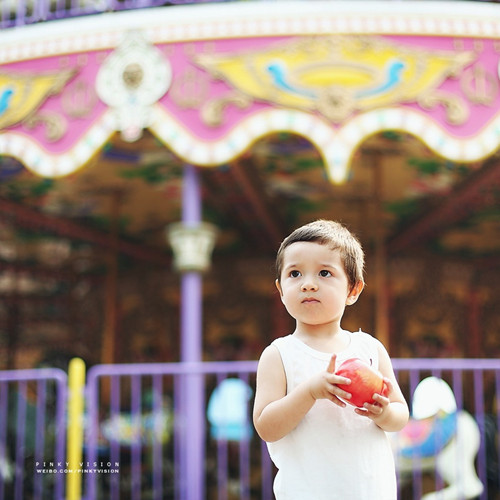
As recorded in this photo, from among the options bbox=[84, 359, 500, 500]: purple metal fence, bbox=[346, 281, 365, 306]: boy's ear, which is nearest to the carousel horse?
bbox=[84, 359, 500, 500]: purple metal fence

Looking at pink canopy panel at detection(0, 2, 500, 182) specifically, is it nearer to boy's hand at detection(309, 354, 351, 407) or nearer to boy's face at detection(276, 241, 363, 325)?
boy's face at detection(276, 241, 363, 325)

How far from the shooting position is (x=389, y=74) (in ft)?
15.0

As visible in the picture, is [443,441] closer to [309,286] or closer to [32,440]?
[32,440]

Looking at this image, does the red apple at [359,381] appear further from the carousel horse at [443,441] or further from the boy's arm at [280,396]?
the carousel horse at [443,441]

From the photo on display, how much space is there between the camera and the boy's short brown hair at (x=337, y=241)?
1.61 m

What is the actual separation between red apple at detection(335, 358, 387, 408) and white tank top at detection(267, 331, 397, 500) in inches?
3.7

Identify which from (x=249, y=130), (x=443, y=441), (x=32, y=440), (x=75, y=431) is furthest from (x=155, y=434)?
(x=249, y=130)

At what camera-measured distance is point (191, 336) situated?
465 centimetres

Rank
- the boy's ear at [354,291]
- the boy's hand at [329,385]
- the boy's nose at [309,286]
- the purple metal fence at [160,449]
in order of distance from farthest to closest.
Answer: the purple metal fence at [160,449], the boy's ear at [354,291], the boy's nose at [309,286], the boy's hand at [329,385]

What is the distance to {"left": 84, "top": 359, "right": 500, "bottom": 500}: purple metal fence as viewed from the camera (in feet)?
13.7

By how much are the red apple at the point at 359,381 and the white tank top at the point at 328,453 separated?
0.31 feet

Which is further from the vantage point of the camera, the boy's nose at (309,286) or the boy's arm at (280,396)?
the boy's nose at (309,286)

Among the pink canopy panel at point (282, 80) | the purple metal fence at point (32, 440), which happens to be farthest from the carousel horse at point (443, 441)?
the purple metal fence at point (32, 440)

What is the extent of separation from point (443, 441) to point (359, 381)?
334cm
